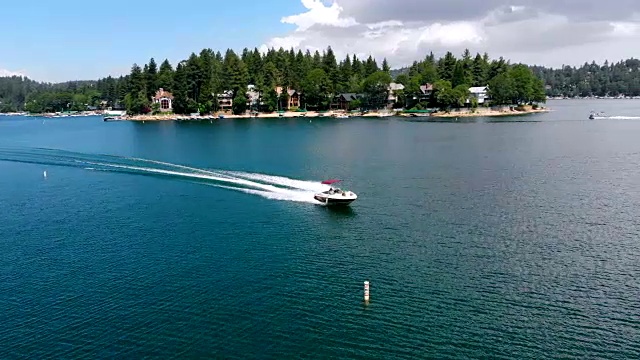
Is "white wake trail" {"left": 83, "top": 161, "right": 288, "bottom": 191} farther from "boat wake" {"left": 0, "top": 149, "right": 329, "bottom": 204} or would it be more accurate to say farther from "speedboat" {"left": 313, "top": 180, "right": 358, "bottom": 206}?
"speedboat" {"left": 313, "top": 180, "right": 358, "bottom": 206}

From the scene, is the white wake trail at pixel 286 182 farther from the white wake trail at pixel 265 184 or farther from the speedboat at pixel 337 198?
the speedboat at pixel 337 198

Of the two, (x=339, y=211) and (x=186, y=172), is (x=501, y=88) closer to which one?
(x=186, y=172)

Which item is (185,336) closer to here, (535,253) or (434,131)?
(535,253)

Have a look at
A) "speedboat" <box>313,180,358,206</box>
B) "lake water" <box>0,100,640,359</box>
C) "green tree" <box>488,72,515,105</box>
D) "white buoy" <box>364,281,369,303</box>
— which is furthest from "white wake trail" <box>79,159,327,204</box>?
"green tree" <box>488,72,515,105</box>

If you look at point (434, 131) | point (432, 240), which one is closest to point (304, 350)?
point (432, 240)

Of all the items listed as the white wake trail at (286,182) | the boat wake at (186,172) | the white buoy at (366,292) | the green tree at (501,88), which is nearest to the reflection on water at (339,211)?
the boat wake at (186,172)

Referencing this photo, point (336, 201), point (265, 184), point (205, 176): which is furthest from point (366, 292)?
point (205, 176)
